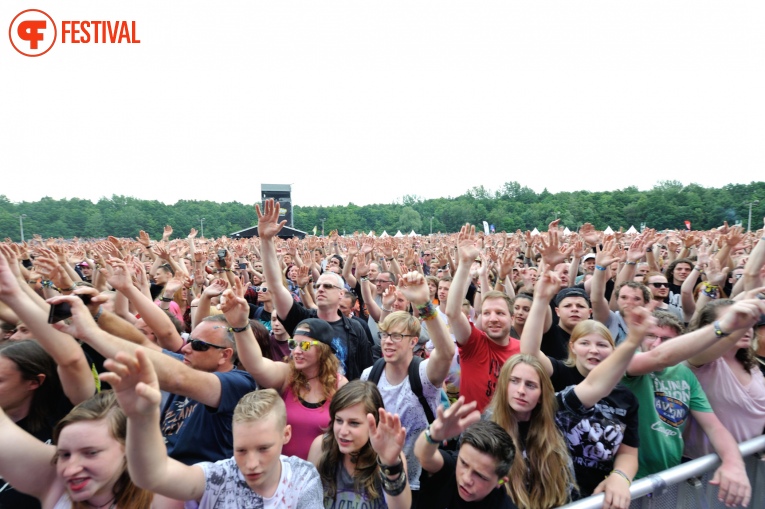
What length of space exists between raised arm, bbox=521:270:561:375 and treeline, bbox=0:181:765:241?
69.6 m

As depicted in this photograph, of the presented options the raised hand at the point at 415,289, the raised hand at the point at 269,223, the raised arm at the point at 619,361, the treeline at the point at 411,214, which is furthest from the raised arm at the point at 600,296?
the treeline at the point at 411,214

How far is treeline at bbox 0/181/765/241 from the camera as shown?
72438mm

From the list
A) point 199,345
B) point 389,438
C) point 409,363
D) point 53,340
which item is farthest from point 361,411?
point 53,340

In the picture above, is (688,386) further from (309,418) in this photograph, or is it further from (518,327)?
(309,418)

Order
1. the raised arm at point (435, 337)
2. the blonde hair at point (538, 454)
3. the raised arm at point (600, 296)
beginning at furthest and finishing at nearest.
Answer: the raised arm at point (600, 296)
the raised arm at point (435, 337)
the blonde hair at point (538, 454)

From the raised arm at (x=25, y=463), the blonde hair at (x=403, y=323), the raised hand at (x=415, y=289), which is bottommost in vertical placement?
the raised arm at (x=25, y=463)

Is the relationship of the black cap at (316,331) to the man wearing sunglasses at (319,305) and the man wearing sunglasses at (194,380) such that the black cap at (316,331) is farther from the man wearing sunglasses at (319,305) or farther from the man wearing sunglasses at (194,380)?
the man wearing sunglasses at (319,305)

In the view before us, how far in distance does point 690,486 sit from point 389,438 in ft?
6.38

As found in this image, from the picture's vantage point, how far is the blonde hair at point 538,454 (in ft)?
7.52

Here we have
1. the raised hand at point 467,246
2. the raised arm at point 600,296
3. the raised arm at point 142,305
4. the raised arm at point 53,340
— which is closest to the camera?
the raised arm at point 53,340

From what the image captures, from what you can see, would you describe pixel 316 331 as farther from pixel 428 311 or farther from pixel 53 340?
pixel 53 340

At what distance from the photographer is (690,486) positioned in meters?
2.52

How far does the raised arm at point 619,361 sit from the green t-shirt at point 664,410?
1.66ft

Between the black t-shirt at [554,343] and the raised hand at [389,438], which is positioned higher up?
the raised hand at [389,438]
